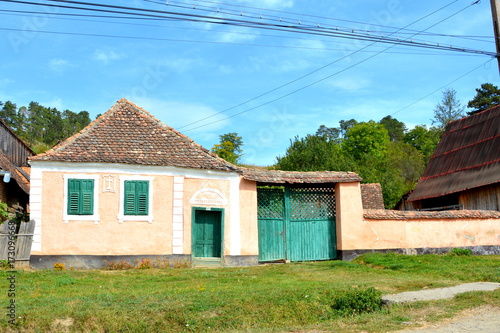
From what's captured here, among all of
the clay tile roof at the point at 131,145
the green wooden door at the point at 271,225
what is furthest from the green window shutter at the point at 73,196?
the green wooden door at the point at 271,225

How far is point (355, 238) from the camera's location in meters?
17.4

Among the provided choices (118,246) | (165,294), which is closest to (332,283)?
(165,294)

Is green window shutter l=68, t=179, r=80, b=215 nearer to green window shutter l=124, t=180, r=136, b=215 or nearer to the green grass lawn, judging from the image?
green window shutter l=124, t=180, r=136, b=215

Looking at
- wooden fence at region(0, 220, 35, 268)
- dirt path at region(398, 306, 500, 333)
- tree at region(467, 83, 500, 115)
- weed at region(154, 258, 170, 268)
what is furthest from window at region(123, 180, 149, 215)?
tree at region(467, 83, 500, 115)

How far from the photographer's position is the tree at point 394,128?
9439 centimetres

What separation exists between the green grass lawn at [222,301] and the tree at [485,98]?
4261cm

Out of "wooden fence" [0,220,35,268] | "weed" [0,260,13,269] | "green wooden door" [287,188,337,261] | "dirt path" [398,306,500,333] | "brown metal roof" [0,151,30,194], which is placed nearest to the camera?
"dirt path" [398,306,500,333]

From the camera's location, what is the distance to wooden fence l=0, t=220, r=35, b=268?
1448 cm

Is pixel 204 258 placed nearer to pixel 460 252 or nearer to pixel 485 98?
pixel 460 252

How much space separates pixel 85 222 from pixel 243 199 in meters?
5.17

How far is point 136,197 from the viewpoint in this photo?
51.9 ft

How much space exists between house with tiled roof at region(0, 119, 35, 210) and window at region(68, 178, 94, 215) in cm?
409

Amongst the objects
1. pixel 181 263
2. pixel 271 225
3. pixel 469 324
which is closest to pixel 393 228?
pixel 271 225

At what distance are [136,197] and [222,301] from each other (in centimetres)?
792
